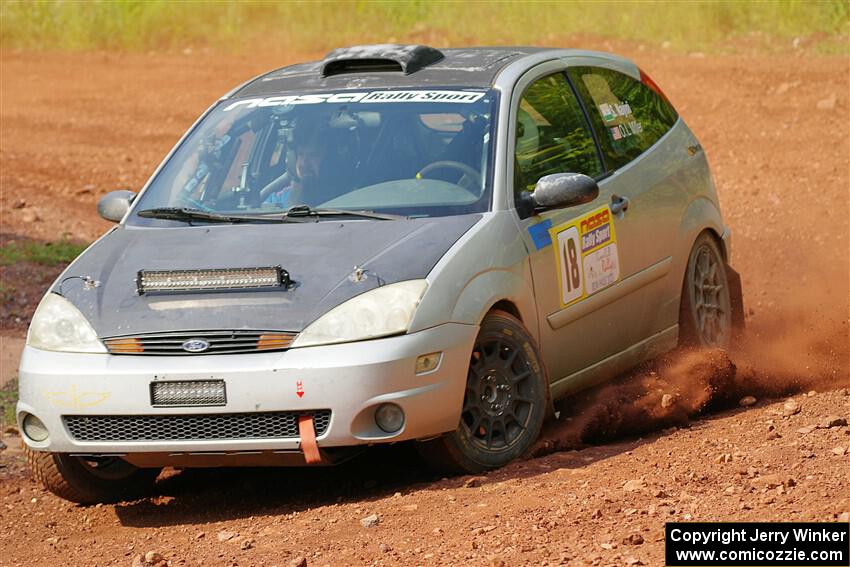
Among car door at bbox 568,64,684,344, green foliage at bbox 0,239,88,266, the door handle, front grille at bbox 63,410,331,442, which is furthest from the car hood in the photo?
green foliage at bbox 0,239,88,266

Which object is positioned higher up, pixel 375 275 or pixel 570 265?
pixel 375 275

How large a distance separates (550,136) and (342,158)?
1019 mm

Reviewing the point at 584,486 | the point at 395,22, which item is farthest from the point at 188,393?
the point at 395,22

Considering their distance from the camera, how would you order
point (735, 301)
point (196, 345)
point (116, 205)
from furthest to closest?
point (735, 301), point (116, 205), point (196, 345)

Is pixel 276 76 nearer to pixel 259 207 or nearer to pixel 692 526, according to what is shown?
pixel 259 207

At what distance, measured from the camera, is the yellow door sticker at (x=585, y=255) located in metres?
7.07

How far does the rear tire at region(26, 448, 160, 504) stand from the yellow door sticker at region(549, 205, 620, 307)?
79.3 inches

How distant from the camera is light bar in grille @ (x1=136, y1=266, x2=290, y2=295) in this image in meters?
6.11

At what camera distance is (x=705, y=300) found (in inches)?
333

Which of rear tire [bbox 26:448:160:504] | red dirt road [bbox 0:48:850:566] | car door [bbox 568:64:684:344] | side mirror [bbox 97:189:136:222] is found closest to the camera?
red dirt road [bbox 0:48:850:566]

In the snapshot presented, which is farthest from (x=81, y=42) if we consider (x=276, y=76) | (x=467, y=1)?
(x=276, y=76)

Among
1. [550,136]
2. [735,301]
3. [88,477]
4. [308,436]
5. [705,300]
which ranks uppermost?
[550,136]

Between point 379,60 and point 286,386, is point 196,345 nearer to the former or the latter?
point 286,386

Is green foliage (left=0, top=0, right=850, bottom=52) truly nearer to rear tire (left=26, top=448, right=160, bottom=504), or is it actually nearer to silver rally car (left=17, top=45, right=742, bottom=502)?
silver rally car (left=17, top=45, right=742, bottom=502)
